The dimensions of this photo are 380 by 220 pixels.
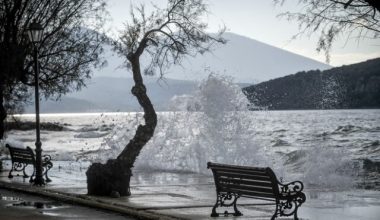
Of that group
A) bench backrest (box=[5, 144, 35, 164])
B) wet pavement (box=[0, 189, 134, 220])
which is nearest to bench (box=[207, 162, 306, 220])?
wet pavement (box=[0, 189, 134, 220])

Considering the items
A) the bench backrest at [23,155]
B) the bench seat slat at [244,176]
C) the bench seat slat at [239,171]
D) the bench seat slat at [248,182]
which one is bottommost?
the bench seat slat at [248,182]

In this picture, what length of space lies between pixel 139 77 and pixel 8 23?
22.1ft

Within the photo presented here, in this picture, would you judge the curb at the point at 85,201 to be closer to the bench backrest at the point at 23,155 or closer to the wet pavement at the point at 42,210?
the wet pavement at the point at 42,210

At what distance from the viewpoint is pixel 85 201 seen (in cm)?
1240

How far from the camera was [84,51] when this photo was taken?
21.5 meters

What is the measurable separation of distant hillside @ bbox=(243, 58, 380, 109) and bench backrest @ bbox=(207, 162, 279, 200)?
410 feet

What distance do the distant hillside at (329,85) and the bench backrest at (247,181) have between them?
4926 inches

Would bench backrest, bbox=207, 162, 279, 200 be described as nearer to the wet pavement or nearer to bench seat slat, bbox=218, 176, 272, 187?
bench seat slat, bbox=218, 176, 272, 187

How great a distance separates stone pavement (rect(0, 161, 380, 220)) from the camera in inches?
423

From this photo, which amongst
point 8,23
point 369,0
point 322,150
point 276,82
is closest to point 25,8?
point 8,23

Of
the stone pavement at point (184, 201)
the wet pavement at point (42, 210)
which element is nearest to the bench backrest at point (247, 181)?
the stone pavement at point (184, 201)

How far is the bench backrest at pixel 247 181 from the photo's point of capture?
967cm

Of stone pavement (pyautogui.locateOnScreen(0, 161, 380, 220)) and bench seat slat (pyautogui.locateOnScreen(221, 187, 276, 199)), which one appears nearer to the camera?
bench seat slat (pyautogui.locateOnScreen(221, 187, 276, 199))

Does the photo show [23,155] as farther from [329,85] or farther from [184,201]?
[329,85]
